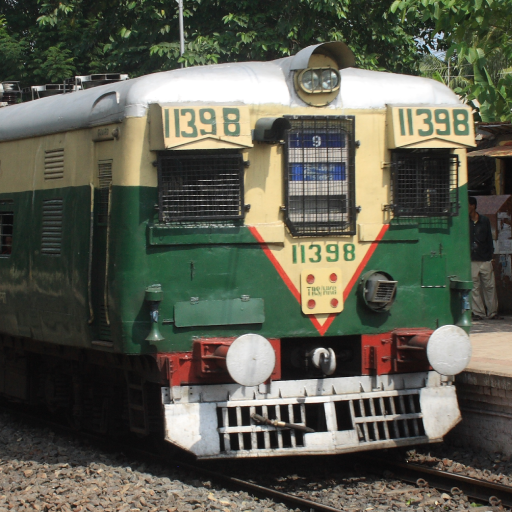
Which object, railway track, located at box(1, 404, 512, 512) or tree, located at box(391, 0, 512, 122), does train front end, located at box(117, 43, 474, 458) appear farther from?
tree, located at box(391, 0, 512, 122)

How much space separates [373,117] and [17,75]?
1413cm

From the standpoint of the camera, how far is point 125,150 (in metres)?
6.69

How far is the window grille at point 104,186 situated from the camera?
696cm

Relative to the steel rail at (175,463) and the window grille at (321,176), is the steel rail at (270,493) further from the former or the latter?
the window grille at (321,176)

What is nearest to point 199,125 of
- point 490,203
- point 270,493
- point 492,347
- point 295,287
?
point 295,287

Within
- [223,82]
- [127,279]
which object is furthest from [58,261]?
[223,82]

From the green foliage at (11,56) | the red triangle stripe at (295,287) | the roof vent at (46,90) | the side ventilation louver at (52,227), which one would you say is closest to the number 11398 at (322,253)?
the red triangle stripe at (295,287)

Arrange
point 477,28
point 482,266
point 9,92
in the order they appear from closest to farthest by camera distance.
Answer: point 477,28 → point 9,92 → point 482,266

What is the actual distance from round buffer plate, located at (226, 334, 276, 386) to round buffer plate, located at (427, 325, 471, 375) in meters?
1.26

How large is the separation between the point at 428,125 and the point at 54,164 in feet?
10.4

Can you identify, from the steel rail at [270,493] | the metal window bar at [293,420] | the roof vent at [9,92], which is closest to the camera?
the steel rail at [270,493]

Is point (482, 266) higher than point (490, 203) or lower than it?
lower

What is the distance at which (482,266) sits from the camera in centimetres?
1229

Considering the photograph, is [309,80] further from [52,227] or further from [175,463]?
[175,463]
